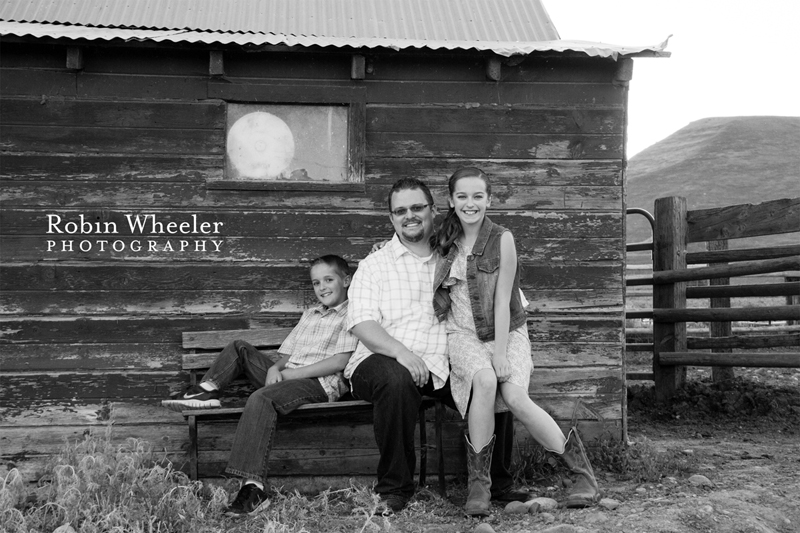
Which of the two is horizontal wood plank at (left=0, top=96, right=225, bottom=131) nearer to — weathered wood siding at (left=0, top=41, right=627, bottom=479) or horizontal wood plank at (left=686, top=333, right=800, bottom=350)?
weathered wood siding at (left=0, top=41, right=627, bottom=479)

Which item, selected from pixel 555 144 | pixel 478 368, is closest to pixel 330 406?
pixel 478 368

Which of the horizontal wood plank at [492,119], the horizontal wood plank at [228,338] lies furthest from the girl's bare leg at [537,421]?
the horizontal wood plank at [492,119]

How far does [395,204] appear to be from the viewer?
469 centimetres

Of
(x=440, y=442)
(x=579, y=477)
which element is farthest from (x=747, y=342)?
(x=440, y=442)

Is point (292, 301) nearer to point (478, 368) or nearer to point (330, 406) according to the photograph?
point (330, 406)

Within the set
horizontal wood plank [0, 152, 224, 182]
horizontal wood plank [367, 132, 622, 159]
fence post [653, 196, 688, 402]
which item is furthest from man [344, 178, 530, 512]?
fence post [653, 196, 688, 402]

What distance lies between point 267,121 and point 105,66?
1108 millimetres

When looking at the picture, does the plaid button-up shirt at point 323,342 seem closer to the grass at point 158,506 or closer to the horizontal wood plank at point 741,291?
the grass at point 158,506

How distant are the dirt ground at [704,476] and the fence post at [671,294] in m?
0.17

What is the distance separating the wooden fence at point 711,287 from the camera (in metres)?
6.87

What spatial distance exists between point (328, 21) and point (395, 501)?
12.2 ft

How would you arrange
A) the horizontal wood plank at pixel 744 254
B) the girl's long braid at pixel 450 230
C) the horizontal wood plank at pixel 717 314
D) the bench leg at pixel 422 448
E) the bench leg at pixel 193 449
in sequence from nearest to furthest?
1. the girl's long braid at pixel 450 230
2. the bench leg at pixel 422 448
3. the bench leg at pixel 193 449
4. the horizontal wood plank at pixel 744 254
5. the horizontal wood plank at pixel 717 314

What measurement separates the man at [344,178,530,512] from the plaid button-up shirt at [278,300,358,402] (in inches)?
5.2

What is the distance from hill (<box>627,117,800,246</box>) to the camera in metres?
39.2
